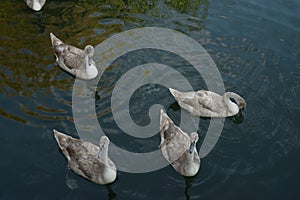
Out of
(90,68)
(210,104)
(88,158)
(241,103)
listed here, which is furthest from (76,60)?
(241,103)

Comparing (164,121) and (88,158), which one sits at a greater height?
(164,121)

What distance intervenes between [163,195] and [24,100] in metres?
6.44

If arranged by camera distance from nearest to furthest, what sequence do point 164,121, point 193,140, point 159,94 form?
1. point 193,140
2. point 164,121
3. point 159,94

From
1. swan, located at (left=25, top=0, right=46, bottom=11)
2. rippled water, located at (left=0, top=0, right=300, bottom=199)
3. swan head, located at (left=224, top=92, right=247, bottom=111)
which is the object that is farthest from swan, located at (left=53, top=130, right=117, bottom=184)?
swan, located at (left=25, top=0, right=46, bottom=11)

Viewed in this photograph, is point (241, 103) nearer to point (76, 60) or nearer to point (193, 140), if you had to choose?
point (193, 140)

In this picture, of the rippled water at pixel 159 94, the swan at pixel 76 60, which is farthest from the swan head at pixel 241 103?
the swan at pixel 76 60

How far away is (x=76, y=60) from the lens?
15.9m

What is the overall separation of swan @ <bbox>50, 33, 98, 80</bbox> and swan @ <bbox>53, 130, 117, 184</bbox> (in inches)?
137

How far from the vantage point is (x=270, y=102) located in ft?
50.3

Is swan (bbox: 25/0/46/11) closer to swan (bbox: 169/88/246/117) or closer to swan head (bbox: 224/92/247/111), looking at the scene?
swan (bbox: 169/88/246/117)

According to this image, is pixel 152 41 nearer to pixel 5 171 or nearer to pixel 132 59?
pixel 132 59

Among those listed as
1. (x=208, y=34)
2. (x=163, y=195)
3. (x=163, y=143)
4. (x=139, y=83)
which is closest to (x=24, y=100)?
(x=139, y=83)

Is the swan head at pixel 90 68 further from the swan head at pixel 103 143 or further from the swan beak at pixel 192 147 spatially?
the swan beak at pixel 192 147

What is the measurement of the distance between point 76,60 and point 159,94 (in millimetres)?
3667
